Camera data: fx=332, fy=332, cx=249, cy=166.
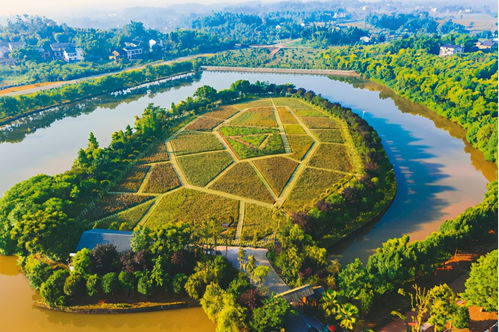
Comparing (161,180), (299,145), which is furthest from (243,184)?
(299,145)

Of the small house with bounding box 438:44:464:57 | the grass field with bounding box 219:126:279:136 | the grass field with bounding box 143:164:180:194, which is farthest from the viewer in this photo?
the small house with bounding box 438:44:464:57

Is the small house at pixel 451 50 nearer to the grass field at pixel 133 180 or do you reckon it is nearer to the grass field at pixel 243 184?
the grass field at pixel 243 184

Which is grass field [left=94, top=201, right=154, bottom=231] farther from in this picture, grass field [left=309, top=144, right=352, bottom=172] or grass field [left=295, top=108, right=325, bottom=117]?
grass field [left=295, top=108, right=325, bottom=117]

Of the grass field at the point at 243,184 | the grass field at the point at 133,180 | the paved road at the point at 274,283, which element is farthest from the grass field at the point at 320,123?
the paved road at the point at 274,283

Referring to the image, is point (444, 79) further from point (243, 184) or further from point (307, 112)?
point (243, 184)

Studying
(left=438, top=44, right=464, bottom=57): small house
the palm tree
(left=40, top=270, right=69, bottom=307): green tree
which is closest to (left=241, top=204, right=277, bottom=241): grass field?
the palm tree

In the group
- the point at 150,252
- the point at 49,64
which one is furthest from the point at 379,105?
the point at 49,64
